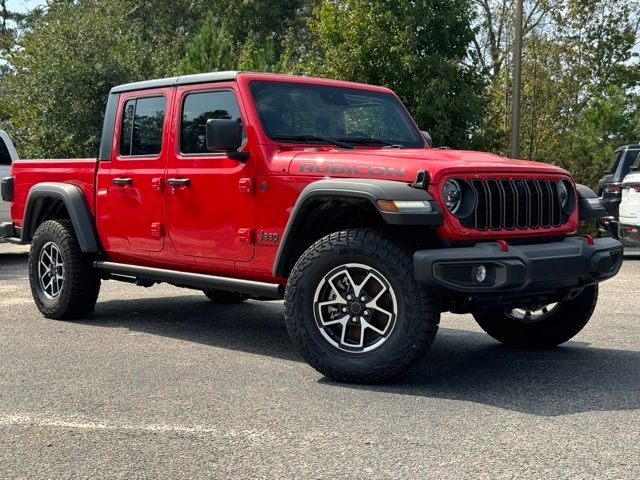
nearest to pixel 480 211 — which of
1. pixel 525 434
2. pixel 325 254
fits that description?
pixel 325 254

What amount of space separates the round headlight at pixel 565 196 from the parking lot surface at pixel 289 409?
1.03 metres

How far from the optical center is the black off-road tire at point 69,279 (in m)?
7.89

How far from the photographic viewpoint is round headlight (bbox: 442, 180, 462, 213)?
5430mm

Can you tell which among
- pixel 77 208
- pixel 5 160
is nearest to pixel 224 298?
pixel 77 208

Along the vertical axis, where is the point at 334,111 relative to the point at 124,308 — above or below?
above

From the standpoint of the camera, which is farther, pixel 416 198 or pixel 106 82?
pixel 106 82

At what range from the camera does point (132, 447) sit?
432cm

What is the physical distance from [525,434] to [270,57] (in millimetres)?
31904

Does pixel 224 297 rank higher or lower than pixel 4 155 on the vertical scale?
lower

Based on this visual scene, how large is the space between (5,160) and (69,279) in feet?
23.3

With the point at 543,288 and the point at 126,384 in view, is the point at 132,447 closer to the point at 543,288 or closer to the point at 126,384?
the point at 126,384

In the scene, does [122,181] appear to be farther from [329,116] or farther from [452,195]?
[452,195]

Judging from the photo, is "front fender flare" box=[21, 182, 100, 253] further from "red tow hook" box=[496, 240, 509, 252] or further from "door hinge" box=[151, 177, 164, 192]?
"red tow hook" box=[496, 240, 509, 252]

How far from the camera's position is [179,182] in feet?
22.4
